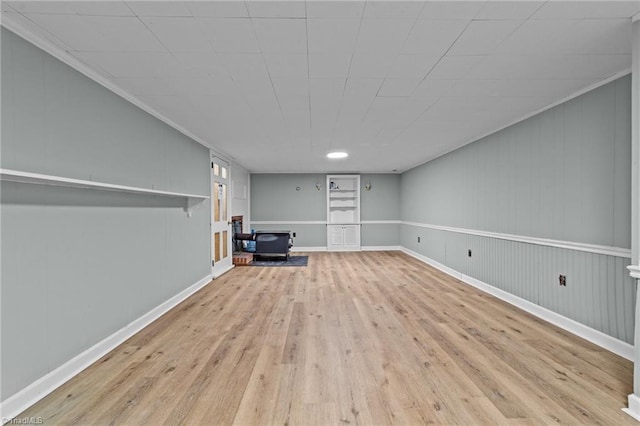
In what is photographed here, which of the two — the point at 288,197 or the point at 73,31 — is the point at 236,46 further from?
the point at 288,197

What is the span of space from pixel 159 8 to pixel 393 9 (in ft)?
4.21

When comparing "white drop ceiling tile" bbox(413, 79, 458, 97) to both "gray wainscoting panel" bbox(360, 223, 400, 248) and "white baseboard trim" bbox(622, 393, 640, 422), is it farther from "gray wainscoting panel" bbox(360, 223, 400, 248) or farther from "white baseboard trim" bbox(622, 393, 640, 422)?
"gray wainscoting panel" bbox(360, 223, 400, 248)

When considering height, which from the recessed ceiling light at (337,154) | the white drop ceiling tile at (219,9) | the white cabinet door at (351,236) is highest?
the white drop ceiling tile at (219,9)

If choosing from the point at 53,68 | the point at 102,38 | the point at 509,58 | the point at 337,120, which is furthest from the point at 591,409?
the point at 53,68

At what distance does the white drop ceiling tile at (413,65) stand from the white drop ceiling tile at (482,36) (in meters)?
0.15

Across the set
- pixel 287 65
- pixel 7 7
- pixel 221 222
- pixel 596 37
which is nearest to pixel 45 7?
pixel 7 7

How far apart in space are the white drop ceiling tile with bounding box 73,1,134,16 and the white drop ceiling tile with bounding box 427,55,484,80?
2064 millimetres

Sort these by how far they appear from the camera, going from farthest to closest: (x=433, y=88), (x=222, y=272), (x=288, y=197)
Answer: (x=288, y=197), (x=222, y=272), (x=433, y=88)

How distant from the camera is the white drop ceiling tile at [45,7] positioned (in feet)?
5.12

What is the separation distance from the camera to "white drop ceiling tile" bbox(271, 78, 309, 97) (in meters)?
2.47

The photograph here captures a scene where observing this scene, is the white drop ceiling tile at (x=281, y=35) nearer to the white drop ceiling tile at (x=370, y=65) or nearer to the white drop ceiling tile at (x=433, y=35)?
the white drop ceiling tile at (x=370, y=65)

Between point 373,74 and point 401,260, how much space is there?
17.8 ft

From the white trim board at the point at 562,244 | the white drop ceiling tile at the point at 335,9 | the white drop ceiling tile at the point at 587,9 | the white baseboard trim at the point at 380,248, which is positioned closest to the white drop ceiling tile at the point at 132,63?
the white drop ceiling tile at the point at 335,9

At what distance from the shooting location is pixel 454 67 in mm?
2309
